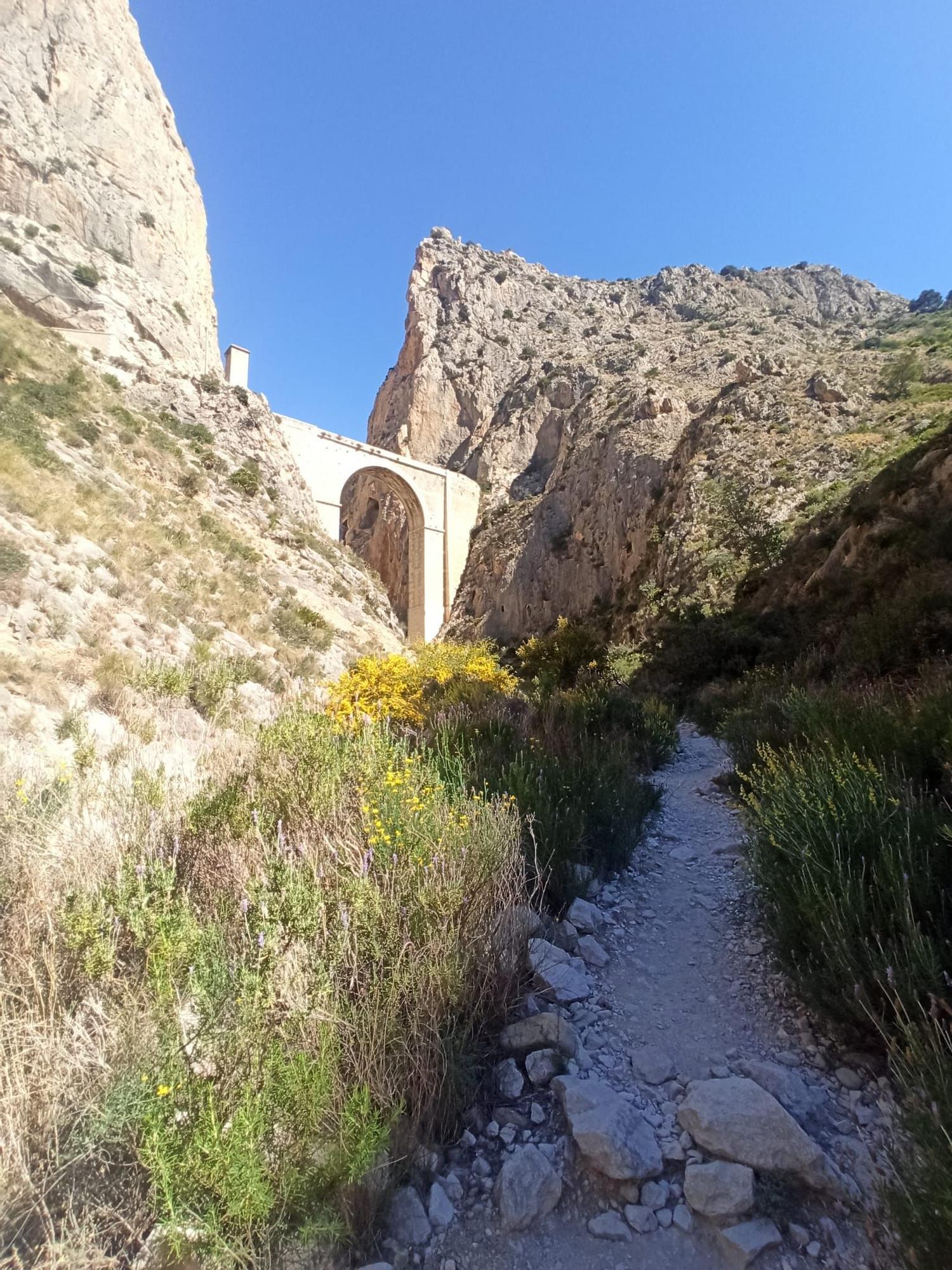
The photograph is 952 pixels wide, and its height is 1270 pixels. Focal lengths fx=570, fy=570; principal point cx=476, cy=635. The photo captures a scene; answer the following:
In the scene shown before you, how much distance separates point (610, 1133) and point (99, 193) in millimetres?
35463

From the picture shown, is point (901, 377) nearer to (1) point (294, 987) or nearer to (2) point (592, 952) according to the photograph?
(2) point (592, 952)

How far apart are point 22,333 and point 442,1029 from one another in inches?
762

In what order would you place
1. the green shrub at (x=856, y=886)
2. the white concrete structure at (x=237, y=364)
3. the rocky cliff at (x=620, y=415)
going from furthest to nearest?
1. the white concrete structure at (x=237, y=364)
2. the rocky cliff at (x=620, y=415)
3. the green shrub at (x=856, y=886)

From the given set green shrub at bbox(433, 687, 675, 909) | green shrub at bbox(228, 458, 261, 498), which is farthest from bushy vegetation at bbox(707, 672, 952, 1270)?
green shrub at bbox(228, 458, 261, 498)

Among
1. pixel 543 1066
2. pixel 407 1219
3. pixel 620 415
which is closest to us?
pixel 407 1219

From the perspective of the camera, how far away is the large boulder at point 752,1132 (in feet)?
4.58

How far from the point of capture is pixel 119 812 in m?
2.51

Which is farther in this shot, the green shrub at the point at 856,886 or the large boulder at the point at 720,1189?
the green shrub at the point at 856,886

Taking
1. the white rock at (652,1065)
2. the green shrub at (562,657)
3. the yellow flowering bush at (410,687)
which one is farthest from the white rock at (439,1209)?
the green shrub at (562,657)

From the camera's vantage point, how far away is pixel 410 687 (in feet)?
21.5

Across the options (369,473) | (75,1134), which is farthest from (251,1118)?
(369,473)

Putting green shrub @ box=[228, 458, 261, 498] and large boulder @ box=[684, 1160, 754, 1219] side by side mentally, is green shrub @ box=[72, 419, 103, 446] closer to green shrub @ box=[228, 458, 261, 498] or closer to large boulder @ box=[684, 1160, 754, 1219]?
green shrub @ box=[228, 458, 261, 498]

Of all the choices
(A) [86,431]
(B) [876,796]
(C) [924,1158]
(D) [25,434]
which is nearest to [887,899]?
(B) [876,796]

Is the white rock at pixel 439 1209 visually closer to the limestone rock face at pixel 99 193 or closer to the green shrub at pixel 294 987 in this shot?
the green shrub at pixel 294 987
